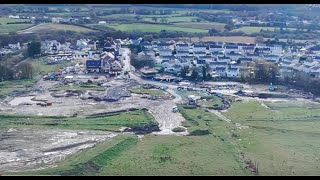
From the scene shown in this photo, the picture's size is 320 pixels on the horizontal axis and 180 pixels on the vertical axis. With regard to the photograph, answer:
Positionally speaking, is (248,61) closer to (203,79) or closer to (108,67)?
(203,79)

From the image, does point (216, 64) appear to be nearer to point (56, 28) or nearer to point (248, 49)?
point (248, 49)

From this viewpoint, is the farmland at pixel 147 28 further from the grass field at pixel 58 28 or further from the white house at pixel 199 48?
the white house at pixel 199 48

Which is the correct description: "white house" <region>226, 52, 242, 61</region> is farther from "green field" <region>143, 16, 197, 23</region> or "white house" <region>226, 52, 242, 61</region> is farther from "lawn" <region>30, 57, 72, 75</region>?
"lawn" <region>30, 57, 72, 75</region>

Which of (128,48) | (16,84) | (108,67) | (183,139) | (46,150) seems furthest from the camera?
(128,48)

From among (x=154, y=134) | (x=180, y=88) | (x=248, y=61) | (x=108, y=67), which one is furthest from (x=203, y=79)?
(x=154, y=134)

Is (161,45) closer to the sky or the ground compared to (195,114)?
closer to the sky

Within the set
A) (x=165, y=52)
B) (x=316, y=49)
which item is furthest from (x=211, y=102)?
(x=316, y=49)

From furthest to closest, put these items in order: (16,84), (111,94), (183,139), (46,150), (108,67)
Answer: (108,67)
(16,84)
(111,94)
(183,139)
(46,150)

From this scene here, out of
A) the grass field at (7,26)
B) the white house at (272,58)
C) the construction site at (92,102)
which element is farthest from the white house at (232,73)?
the grass field at (7,26)
